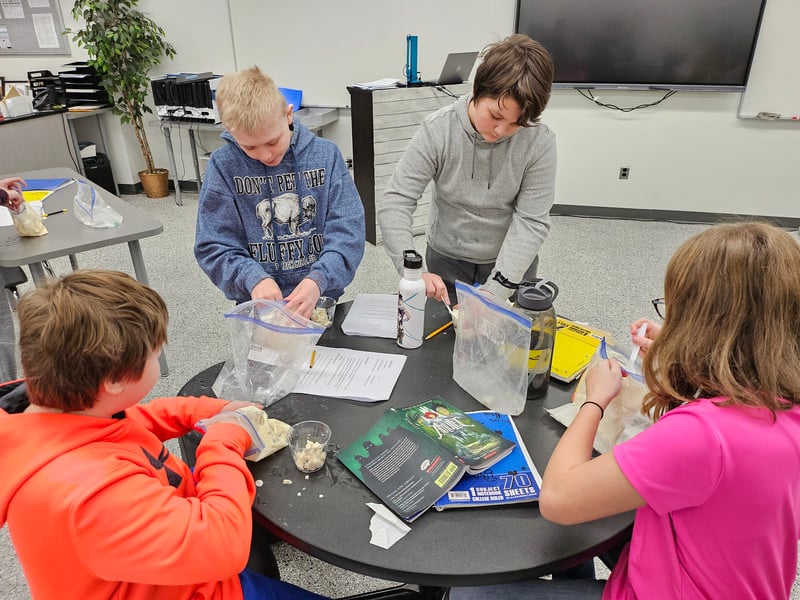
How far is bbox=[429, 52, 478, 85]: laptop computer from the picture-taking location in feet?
11.1

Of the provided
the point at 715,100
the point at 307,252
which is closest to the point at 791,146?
the point at 715,100

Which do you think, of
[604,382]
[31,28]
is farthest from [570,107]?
[31,28]

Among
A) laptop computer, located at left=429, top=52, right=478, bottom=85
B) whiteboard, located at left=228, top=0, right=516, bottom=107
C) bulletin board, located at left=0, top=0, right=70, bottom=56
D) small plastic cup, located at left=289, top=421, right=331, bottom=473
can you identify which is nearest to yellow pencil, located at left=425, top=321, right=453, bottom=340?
small plastic cup, located at left=289, top=421, right=331, bottom=473

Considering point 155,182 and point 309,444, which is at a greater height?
point 309,444

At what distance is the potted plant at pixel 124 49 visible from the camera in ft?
12.8

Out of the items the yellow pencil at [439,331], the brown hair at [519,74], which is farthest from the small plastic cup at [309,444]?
the brown hair at [519,74]

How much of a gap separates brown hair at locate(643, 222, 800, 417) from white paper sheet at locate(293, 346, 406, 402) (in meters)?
0.57

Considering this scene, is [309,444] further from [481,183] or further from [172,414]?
[481,183]

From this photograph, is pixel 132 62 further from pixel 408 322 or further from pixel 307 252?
pixel 408 322

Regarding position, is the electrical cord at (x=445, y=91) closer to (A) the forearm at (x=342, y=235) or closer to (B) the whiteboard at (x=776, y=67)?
(B) the whiteboard at (x=776, y=67)

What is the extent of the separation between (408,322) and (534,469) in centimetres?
45

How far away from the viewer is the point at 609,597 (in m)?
0.84

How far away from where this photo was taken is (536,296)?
3.39ft

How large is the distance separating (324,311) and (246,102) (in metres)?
0.52
